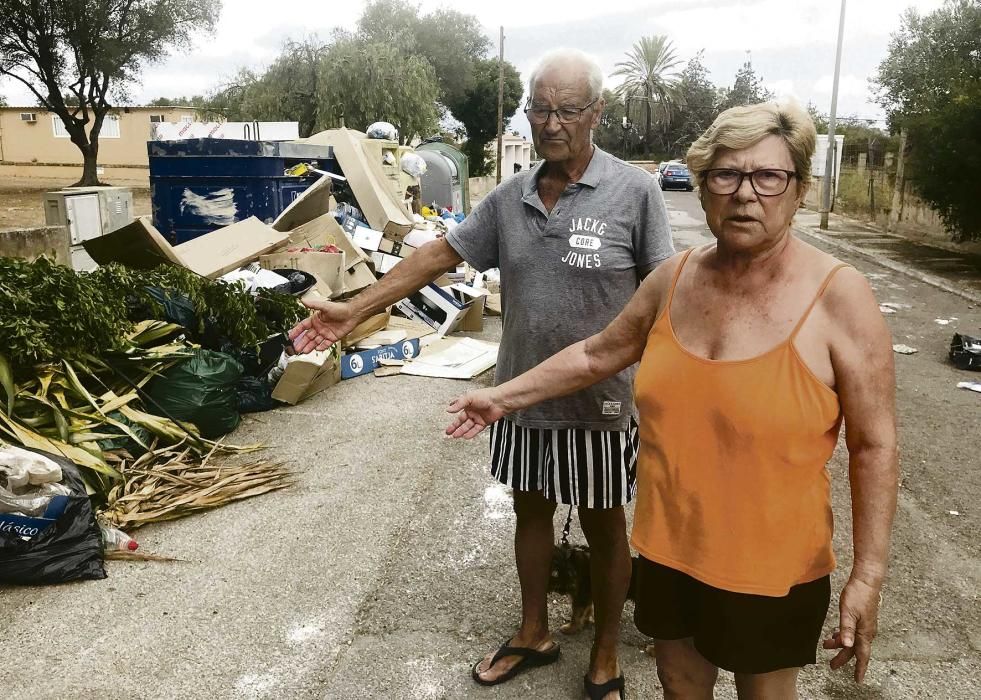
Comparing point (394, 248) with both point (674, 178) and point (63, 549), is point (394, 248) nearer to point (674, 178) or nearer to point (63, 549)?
point (63, 549)

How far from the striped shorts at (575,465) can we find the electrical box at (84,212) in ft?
19.6

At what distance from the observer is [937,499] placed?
177 inches

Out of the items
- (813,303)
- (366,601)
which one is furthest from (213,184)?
(813,303)

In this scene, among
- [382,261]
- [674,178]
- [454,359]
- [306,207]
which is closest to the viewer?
[454,359]

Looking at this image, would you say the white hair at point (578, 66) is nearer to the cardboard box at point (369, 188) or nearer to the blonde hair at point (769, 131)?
the blonde hair at point (769, 131)

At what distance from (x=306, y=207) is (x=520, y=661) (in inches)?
223

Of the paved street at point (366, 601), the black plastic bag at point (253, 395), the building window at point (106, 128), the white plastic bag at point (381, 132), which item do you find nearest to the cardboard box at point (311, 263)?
the black plastic bag at point (253, 395)

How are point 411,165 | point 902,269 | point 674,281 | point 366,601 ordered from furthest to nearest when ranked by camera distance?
1. point 902,269
2. point 411,165
3. point 366,601
4. point 674,281

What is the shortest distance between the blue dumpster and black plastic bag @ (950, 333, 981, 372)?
21.3 ft

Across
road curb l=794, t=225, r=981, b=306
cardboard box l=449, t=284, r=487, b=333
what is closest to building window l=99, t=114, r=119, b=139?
road curb l=794, t=225, r=981, b=306

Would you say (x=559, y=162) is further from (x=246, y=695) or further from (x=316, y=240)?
(x=316, y=240)

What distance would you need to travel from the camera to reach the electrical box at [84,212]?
7.51 m

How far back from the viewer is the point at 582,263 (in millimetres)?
2496

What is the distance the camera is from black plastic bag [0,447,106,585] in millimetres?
3193
